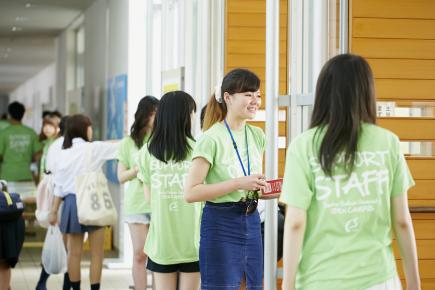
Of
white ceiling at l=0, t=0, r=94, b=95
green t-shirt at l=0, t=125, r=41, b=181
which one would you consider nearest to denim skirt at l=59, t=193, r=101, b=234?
green t-shirt at l=0, t=125, r=41, b=181

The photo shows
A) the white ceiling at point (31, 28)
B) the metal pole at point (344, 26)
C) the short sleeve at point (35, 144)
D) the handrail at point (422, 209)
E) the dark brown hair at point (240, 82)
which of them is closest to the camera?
the metal pole at point (344, 26)

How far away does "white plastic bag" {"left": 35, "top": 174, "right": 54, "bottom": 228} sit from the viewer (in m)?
8.66

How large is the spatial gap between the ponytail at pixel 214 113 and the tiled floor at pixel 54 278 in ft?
15.9

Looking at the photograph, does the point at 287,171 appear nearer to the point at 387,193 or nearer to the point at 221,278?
the point at 387,193

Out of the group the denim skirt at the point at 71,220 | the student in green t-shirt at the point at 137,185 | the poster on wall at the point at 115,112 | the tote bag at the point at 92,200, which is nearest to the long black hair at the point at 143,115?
the student in green t-shirt at the point at 137,185

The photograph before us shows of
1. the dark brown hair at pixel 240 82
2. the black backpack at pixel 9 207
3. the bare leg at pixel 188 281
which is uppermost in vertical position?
the dark brown hair at pixel 240 82

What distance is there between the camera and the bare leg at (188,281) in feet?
18.1

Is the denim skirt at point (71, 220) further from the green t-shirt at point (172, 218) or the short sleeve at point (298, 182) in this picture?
the short sleeve at point (298, 182)

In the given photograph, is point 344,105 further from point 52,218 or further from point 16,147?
point 16,147

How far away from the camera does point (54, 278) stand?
34.8 feet

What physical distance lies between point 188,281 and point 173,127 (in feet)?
2.80

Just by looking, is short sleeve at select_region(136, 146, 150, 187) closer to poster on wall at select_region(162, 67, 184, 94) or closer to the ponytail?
the ponytail

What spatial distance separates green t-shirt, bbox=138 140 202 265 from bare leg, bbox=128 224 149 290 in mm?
1770

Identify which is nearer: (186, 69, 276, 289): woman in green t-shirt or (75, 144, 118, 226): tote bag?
(186, 69, 276, 289): woman in green t-shirt
